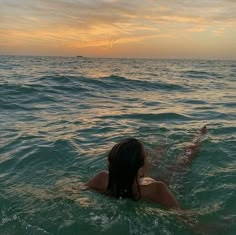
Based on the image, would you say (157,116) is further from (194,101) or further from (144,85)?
(144,85)

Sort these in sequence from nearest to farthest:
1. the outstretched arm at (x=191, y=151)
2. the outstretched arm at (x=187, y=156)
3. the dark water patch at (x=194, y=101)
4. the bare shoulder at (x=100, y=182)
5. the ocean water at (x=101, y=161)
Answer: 1. the ocean water at (x=101, y=161)
2. the bare shoulder at (x=100, y=182)
3. the outstretched arm at (x=187, y=156)
4. the outstretched arm at (x=191, y=151)
5. the dark water patch at (x=194, y=101)

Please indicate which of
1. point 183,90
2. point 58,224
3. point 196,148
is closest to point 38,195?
point 58,224

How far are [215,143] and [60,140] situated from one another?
3344 mm

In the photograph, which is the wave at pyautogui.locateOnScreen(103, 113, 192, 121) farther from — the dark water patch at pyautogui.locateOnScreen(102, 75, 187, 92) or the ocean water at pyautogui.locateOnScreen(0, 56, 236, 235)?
the dark water patch at pyautogui.locateOnScreen(102, 75, 187, 92)

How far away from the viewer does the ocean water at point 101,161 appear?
4414 millimetres

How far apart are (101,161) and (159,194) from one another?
8.91 ft

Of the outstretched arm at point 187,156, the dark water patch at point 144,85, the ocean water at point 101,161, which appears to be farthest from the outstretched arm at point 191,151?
the dark water patch at point 144,85

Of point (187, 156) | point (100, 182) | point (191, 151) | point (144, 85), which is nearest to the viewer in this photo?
point (100, 182)

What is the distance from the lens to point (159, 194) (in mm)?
4496

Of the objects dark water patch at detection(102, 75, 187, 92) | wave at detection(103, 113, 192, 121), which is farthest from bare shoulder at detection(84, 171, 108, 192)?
dark water patch at detection(102, 75, 187, 92)

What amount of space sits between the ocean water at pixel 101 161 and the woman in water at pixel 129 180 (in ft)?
0.39

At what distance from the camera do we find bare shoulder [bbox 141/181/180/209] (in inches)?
177

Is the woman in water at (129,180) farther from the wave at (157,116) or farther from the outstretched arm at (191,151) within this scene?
the wave at (157,116)

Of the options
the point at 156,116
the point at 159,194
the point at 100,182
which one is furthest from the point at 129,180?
the point at 156,116
